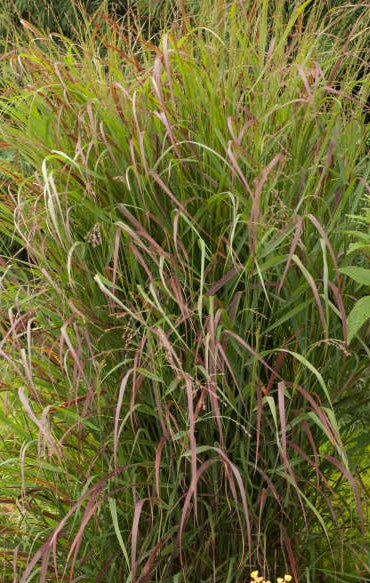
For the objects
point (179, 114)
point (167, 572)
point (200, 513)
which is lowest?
point (167, 572)

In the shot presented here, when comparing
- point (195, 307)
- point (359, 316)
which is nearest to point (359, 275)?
point (359, 316)

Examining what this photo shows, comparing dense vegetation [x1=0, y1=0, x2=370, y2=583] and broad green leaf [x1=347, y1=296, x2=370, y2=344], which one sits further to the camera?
dense vegetation [x1=0, y1=0, x2=370, y2=583]

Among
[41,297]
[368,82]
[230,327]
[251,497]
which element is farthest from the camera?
[41,297]

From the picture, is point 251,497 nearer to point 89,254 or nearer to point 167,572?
point 167,572

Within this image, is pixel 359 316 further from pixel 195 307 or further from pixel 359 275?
pixel 195 307

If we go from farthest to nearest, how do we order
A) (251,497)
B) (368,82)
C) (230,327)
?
1. (368,82)
2. (251,497)
3. (230,327)

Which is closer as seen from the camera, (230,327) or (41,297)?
(230,327)

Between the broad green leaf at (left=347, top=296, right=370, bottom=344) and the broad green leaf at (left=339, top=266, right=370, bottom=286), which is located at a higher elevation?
the broad green leaf at (left=339, top=266, right=370, bottom=286)

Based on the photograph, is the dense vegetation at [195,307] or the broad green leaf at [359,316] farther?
the dense vegetation at [195,307]

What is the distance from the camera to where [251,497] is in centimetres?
241

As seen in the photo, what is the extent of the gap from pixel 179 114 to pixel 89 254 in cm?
49

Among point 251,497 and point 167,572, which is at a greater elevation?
point 251,497

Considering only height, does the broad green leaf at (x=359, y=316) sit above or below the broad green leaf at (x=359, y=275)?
below

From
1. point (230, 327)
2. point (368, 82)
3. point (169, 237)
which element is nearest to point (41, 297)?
point (169, 237)
